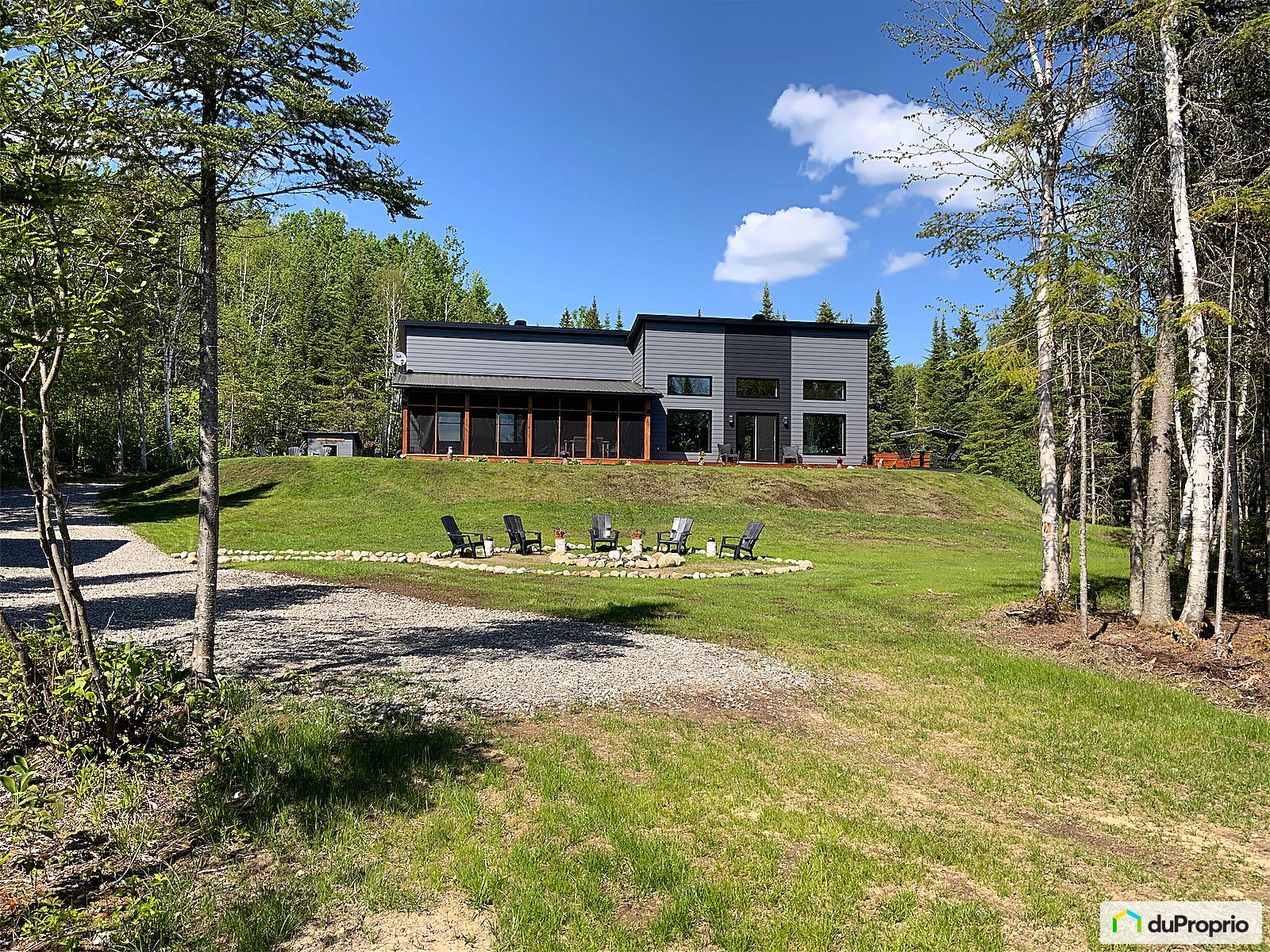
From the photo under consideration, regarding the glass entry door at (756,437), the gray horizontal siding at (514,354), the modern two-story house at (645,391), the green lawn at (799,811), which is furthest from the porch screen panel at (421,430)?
the green lawn at (799,811)

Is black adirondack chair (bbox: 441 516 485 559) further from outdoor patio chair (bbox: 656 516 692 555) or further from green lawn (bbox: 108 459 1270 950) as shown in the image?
green lawn (bbox: 108 459 1270 950)

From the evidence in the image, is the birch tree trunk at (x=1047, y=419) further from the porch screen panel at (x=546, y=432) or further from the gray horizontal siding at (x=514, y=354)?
the gray horizontal siding at (x=514, y=354)

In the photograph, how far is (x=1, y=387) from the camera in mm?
4723

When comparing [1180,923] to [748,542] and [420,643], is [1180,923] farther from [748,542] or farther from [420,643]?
[748,542]

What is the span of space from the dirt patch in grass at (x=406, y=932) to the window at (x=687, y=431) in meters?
28.7

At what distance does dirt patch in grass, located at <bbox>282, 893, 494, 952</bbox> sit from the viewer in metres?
2.91

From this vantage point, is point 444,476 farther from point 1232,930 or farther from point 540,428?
point 1232,930

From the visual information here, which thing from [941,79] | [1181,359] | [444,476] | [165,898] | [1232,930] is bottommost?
[1232,930]

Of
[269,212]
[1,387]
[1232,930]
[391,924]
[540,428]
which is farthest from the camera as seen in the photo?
[540,428]

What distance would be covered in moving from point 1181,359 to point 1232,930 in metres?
8.96

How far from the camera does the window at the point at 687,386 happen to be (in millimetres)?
31406

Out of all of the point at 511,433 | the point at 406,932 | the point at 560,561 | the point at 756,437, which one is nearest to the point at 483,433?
the point at 511,433

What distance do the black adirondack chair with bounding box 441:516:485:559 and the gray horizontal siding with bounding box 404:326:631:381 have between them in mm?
17063

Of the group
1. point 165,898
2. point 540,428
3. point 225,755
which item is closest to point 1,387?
point 225,755
